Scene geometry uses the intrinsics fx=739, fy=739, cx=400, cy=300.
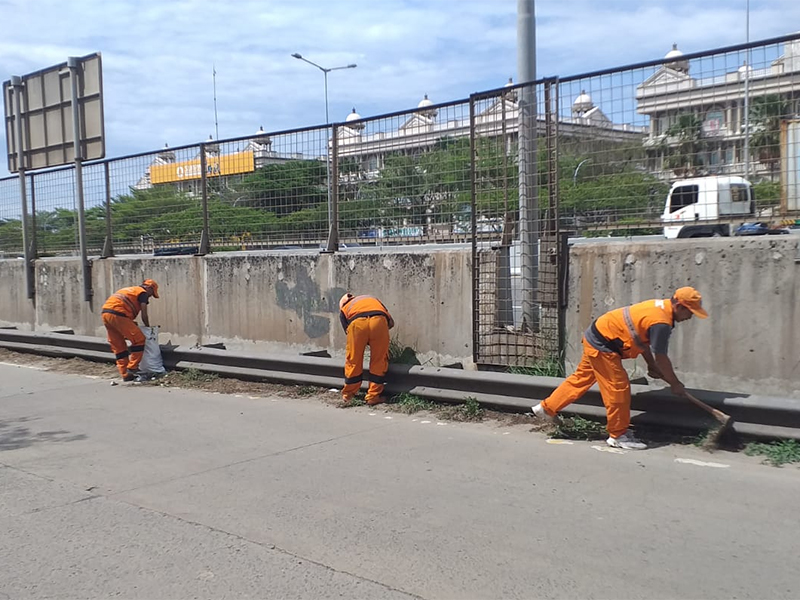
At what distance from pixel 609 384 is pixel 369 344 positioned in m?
2.87

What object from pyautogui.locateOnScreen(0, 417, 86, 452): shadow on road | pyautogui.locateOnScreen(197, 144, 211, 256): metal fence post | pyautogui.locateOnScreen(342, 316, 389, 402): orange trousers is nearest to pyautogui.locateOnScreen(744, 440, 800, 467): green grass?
pyautogui.locateOnScreen(342, 316, 389, 402): orange trousers

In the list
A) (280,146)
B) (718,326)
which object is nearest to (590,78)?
(718,326)

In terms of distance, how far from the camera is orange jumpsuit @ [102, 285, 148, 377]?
10141 millimetres

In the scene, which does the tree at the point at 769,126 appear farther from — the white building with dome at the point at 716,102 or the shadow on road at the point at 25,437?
the shadow on road at the point at 25,437

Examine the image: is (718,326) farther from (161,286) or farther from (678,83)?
(161,286)

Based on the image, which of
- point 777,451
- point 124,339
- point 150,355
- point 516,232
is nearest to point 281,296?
point 150,355

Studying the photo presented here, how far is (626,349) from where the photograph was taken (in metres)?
6.12

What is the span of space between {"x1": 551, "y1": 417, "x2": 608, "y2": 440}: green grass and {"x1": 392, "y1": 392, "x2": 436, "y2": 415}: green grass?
1.61 metres

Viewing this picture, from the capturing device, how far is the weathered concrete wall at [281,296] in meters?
8.55

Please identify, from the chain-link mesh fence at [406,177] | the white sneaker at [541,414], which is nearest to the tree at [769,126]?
the white sneaker at [541,414]

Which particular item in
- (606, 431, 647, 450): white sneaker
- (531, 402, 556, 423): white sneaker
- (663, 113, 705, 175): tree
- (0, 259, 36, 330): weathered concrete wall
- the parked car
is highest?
(663, 113, 705, 175): tree

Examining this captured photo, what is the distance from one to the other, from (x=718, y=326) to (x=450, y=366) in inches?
113

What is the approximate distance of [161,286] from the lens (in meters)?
11.7

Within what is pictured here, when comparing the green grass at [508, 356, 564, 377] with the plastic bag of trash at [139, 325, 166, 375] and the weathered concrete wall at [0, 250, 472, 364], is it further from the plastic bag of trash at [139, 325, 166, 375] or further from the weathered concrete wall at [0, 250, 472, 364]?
the plastic bag of trash at [139, 325, 166, 375]
